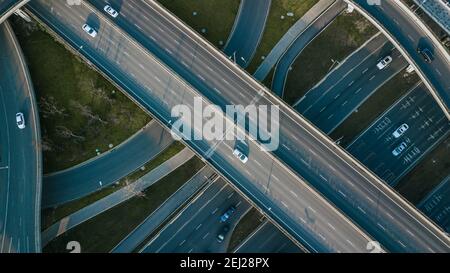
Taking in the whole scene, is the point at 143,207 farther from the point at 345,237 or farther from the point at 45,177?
the point at 345,237

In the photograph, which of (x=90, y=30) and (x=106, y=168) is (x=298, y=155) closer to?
(x=106, y=168)

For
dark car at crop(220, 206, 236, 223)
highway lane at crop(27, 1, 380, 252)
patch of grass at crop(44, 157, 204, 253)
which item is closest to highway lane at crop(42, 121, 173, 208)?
patch of grass at crop(44, 157, 204, 253)

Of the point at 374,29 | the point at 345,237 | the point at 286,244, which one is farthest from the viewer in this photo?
the point at 374,29

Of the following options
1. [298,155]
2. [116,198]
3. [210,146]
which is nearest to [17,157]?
[116,198]

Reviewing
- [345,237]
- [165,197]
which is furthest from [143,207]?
[345,237]

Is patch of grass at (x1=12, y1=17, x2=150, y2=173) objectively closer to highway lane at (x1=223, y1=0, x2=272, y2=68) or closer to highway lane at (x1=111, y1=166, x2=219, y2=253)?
highway lane at (x1=111, y1=166, x2=219, y2=253)

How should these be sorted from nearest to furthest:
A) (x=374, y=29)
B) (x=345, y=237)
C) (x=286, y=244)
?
(x=345, y=237), (x=286, y=244), (x=374, y=29)
